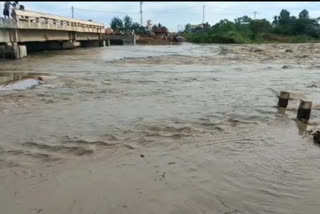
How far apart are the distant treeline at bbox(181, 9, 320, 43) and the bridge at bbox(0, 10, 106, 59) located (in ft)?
127

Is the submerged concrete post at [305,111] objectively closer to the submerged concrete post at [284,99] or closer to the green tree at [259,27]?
the submerged concrete post at [284,99]

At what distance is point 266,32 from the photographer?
8788cm

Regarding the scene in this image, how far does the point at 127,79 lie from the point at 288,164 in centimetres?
1002

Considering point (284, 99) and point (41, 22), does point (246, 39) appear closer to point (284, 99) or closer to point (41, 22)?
point (41, 22)

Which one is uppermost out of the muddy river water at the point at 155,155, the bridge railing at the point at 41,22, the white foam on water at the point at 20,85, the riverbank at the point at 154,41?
the bridge railing at the point at 41,22

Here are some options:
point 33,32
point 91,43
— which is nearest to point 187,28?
point 91,43

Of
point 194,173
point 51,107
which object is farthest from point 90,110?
point 194,173

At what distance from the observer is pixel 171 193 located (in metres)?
4.13

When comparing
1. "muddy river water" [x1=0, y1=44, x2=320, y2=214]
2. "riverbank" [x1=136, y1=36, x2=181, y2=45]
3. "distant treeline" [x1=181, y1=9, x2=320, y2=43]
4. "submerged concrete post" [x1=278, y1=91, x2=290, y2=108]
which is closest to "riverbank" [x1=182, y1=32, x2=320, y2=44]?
"distant treeline" [x1=181, y1=9, x2=320, y2=43]

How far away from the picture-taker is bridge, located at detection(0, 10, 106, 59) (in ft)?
75.0

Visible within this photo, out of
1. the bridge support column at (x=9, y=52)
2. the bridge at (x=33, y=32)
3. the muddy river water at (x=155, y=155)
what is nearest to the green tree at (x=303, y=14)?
the bridge at (x=33, y=32)

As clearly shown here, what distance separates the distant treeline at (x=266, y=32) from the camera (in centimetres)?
7531

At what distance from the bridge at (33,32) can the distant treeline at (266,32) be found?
3856 cm

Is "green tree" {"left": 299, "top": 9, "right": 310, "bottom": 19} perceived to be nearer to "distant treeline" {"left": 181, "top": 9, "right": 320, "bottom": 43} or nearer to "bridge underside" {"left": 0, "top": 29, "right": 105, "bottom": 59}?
"distant treeline" {"left": 181, "top": 9, "right": 320, "bottom": 43}
